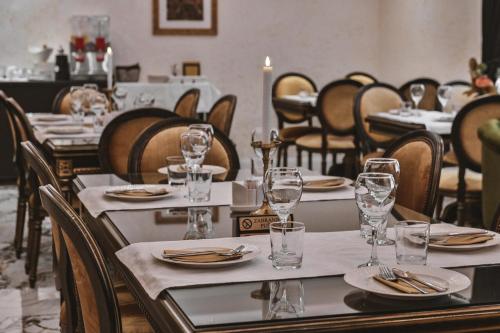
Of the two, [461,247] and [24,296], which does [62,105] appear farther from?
[461,247]

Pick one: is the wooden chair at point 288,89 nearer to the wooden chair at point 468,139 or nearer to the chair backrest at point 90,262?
the wooden chair at point 468,139

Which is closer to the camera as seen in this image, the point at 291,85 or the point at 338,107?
the point at 338,107

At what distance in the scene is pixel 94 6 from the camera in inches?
344

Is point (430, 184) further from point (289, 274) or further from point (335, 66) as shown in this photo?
point (335, 66)

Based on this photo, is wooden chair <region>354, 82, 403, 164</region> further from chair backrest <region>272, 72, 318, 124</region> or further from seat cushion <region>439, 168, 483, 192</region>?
chair backrest <region>272, 72, 318, 124</region>

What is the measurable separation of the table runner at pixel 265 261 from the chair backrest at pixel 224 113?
3222mm

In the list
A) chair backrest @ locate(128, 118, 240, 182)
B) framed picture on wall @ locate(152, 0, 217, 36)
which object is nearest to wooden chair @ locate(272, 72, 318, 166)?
framed picture on wall @ locate(152, 0, 217, 36)

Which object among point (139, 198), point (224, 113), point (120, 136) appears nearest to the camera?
point (139, 198)

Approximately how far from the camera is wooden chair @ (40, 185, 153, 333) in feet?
5.20

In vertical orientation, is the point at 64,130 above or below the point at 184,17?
below

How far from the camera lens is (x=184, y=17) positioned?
29.6ft

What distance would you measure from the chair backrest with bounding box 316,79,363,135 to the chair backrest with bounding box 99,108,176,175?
10.4ft

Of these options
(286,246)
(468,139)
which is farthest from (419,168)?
(468,139)

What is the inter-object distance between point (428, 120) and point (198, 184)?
11.0 ft
